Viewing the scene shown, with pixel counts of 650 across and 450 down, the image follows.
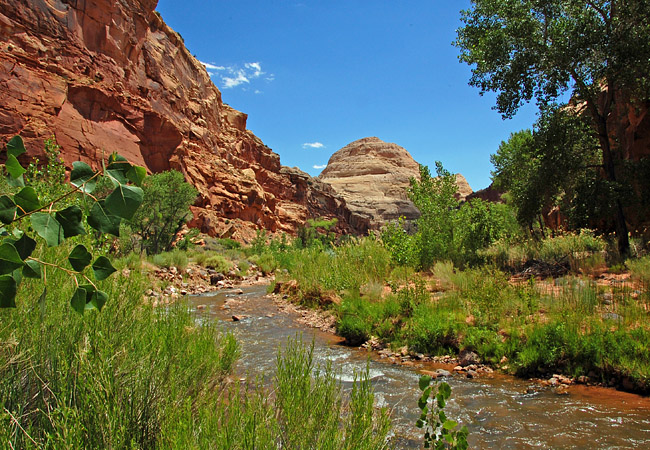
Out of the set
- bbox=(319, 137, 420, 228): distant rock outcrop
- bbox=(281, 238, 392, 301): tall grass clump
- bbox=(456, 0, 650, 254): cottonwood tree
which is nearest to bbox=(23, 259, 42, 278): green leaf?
bbox=(281, 238, 392, 301): tall grass clump

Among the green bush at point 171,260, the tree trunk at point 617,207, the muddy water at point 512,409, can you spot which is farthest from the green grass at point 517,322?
the green bush at point 171,260

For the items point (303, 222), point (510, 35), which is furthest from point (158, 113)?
point (510, 35)

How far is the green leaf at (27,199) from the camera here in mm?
1063

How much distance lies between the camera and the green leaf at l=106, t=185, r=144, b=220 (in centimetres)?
100

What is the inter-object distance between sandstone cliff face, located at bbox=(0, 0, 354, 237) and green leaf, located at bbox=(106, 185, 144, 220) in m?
26.5

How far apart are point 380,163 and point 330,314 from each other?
126 metres

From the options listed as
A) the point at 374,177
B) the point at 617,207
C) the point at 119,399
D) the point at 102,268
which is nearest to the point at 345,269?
the point at 617,207

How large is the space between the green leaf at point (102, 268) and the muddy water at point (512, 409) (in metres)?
1.68

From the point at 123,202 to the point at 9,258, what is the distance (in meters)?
0.33

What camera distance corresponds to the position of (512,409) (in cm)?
455

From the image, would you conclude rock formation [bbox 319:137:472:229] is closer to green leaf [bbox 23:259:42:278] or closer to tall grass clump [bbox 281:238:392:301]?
tall grass clump [bbox 281:238:392:301]

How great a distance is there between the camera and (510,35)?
12281mm

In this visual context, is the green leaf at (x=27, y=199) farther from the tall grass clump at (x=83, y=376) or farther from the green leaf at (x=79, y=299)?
the tall grass clump at (x=83, y=376)

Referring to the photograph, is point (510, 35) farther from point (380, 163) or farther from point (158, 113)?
point (380, 163)
